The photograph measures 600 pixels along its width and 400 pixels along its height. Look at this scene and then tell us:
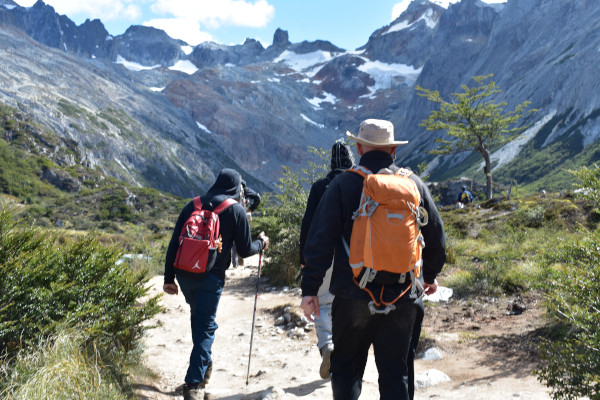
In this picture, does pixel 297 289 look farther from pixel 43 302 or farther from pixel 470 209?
pixel 470 209

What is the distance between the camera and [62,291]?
3.23 metres

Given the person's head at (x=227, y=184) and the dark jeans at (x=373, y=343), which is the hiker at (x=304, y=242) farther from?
the dark jeans at (x=373, y=343)

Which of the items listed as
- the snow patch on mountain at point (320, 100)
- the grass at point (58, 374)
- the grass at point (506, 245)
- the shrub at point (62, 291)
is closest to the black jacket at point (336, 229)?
the grass at point (58, 374)

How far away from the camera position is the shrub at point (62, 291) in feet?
9.48

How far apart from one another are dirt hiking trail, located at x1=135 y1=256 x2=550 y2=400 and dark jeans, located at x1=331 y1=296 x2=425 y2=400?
1.10 m

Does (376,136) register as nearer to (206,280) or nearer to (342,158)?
(342,158)

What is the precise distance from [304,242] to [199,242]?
0.84m

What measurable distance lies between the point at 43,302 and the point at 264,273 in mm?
6277

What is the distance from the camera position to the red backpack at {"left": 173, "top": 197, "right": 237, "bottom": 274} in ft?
11.6

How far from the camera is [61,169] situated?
5331cm

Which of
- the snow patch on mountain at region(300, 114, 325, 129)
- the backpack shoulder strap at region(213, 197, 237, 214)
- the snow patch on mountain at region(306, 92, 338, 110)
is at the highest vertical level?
the snow patch on mountain at region(306, 92, 338, 110)

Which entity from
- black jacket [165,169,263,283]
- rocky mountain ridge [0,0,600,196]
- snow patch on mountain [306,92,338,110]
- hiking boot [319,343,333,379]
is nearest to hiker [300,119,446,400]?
hiking boot [319,343,333,379]

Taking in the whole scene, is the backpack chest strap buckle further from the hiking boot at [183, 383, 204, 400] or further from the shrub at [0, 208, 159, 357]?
A: the shrub at [0, 208, 159, 357]

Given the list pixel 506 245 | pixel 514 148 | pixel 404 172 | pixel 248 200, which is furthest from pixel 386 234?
pixel 514 148
